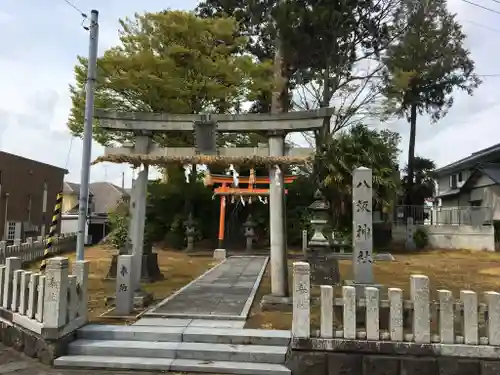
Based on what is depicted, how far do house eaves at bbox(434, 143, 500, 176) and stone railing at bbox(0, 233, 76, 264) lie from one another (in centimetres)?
2774

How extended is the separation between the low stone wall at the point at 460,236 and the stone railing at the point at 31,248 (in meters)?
19.7

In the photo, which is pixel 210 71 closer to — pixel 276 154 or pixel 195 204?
pixel 195 204

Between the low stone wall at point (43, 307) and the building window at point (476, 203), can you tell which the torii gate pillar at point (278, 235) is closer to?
the low stone wall at point (43, 307)

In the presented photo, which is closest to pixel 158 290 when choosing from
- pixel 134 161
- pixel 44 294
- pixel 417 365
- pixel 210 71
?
pixel 134 161

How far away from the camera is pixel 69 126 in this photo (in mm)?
24328

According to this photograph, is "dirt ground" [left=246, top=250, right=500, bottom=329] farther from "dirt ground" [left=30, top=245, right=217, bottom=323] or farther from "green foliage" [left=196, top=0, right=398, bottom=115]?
"green foliage" [left=196, top=0, right=398, bottom=115]

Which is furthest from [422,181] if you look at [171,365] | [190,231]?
[171,365]

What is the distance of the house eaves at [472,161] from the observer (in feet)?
99.3

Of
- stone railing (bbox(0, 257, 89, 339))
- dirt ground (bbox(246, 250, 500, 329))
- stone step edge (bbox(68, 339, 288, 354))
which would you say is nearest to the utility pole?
stone railing (bbox(0, 257, 89, 339))

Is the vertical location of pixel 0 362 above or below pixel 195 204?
below

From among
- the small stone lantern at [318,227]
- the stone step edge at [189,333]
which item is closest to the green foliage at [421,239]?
the small stone lantern at [318,227]

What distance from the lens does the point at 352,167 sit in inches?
890

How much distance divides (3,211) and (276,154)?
25231mm

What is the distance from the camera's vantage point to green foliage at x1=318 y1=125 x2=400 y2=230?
22.4m
